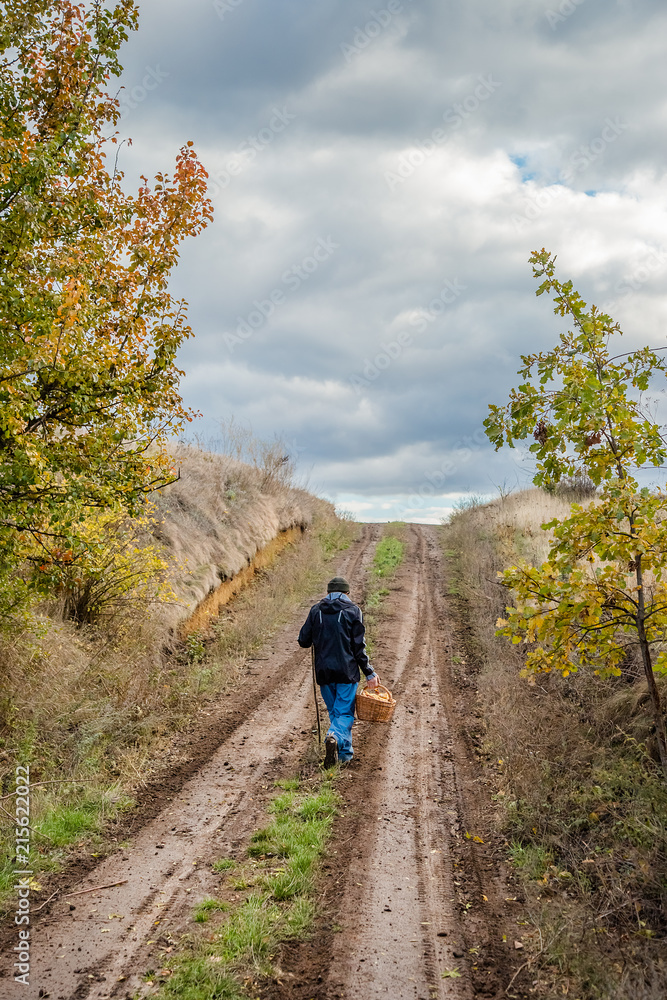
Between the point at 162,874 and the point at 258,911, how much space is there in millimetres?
1165

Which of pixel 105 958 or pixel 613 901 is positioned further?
pixel 613 901

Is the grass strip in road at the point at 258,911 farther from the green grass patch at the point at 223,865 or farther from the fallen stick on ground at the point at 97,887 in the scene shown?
the fallen stick on ground at the point at 97,887

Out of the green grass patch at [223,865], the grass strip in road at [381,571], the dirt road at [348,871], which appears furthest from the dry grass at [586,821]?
the grass strip in road at [381,571]

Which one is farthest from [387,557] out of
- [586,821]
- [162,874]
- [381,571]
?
[162,874]

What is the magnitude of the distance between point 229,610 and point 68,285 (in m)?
9.92

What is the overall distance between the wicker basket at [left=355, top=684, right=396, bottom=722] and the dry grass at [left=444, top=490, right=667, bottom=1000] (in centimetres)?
146

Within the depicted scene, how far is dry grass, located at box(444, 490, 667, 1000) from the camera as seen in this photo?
409 centimetres

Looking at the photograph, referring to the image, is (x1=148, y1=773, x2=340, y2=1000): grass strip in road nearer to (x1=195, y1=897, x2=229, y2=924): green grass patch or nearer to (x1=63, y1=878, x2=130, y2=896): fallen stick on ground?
(x1=195, y1=897, x2=229, y2=924): green grass patch

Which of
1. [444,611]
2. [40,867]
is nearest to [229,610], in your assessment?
[444,611]

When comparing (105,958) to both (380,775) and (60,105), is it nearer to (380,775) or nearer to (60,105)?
(380,775)

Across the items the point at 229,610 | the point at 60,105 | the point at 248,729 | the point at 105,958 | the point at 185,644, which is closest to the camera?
the point at 105,958

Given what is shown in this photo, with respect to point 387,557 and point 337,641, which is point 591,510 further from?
point 387,557

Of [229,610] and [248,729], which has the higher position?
[229,610]

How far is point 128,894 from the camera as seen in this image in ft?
16.6
